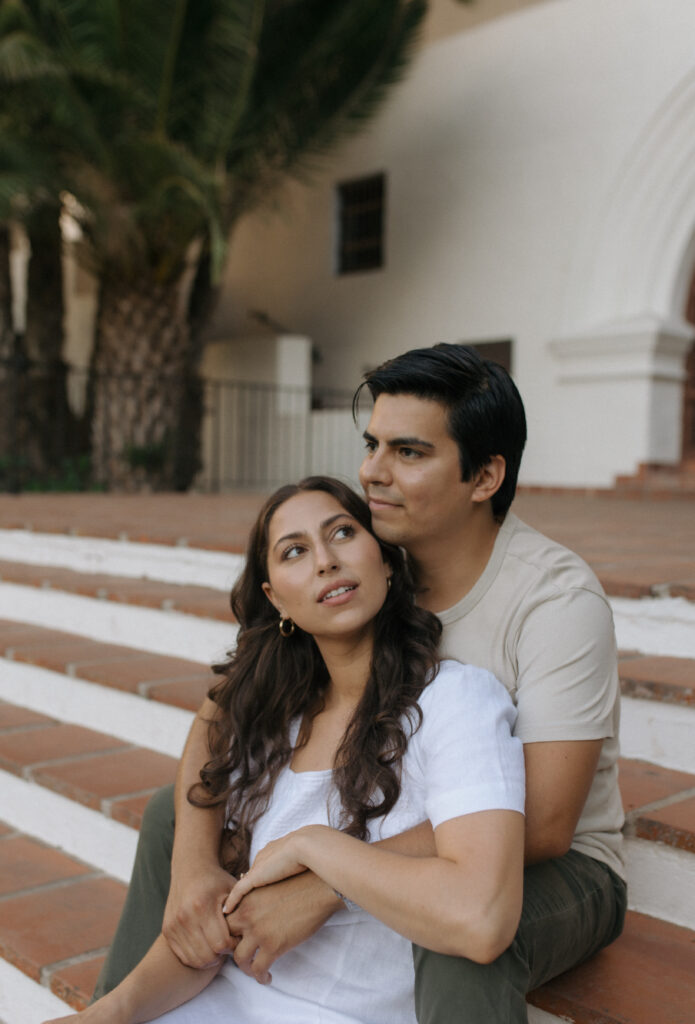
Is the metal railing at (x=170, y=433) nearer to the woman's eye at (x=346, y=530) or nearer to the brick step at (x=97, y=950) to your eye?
the brick step at (x=97, y=950)

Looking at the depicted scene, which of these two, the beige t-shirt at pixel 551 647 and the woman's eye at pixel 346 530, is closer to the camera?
the beige t-shirt at pixel 551 647

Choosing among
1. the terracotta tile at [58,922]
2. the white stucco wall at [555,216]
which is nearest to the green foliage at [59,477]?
the white stucco wall at [555,216]

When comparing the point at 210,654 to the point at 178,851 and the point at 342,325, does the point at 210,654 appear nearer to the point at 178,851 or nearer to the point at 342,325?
the point at 178,851

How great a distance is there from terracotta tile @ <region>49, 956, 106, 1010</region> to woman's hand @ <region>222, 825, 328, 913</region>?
52 cm

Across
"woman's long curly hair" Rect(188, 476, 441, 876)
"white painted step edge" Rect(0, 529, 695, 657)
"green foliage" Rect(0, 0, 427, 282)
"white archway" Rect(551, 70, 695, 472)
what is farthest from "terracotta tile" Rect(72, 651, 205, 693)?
"white archway" Rect(551, 70, 695, 472)

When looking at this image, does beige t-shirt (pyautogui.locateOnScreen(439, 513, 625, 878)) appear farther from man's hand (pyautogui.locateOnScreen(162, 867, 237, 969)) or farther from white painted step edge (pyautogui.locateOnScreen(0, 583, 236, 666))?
white painted step edge (pyautogui.locateOnScreen(0, 583, 236, 666))

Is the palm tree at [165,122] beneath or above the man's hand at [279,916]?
above

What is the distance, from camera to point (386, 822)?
145cm

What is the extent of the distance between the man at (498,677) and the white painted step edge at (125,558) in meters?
1.49

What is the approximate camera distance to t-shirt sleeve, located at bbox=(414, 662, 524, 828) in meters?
1.27

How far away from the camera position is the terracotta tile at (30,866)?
7.25 feet

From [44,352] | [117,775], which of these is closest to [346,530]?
[117,775]

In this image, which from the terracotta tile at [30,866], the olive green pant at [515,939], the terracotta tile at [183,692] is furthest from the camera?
the terracotta tile at [183,692]

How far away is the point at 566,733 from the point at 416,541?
403mm
